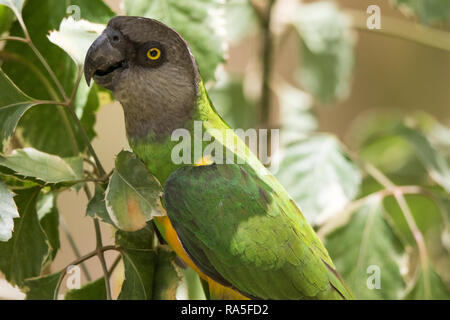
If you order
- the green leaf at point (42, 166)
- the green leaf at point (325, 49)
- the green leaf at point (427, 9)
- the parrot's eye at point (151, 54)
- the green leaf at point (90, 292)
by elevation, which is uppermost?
the green leaf at point (325, 49)

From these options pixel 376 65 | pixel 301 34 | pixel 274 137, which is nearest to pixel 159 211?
pixel 274 137

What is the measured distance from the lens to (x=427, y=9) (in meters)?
0.80

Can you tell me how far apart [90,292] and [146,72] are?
22 centimetres

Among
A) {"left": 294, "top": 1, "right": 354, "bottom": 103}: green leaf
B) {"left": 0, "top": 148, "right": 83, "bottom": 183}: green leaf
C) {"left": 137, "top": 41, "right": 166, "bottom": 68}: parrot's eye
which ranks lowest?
{"left": 0, "top": 148, "right": 83, "bottom": 183}: green leaf

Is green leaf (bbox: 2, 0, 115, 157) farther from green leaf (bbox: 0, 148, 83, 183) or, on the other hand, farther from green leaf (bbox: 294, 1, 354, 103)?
green leaf (bbox: 294, 1, 354, 103)

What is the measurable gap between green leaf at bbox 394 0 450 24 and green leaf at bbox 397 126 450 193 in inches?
6.8

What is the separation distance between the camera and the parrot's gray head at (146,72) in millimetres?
442

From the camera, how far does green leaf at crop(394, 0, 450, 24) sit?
0.79 meters

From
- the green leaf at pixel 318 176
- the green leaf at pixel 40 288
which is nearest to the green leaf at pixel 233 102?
the green leaf at pixel 318 176

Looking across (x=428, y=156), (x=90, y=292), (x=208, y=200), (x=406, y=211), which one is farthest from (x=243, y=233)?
(x=428, y=156)

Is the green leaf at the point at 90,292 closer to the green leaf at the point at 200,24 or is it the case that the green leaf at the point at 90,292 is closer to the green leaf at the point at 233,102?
the green leaf at the point at 200,24

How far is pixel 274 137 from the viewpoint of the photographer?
0.92 m

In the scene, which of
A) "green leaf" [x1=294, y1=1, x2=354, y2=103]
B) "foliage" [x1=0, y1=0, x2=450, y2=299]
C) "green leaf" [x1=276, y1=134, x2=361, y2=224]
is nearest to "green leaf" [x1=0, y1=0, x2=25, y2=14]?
"foliage" [x1=0, y1=0, x2=450, y2=299]

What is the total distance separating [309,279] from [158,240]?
0.51ft
